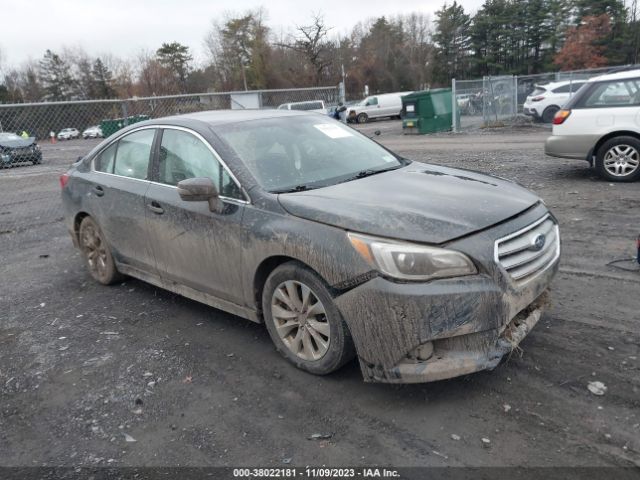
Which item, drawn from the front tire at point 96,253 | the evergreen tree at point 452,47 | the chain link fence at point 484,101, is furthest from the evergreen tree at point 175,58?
the front tire at point 96,253

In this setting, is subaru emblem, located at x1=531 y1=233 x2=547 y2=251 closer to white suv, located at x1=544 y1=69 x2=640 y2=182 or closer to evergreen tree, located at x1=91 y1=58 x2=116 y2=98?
white suv, located at x1=544 y1=69 x2=640 y2=182

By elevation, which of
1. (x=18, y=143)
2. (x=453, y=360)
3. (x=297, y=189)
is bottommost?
(x=453, y=360)

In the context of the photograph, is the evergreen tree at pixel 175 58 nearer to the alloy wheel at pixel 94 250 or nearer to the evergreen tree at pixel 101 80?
the evergreen tree at pixel 101 80

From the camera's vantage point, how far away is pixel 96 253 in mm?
5633

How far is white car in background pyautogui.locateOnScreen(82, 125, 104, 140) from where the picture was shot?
11844 mm

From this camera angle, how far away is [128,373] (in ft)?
12.5

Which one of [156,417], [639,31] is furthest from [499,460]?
[639,31]

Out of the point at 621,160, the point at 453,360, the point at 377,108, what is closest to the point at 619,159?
the point at 621,160

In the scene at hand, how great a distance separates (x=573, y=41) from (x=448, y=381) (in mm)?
67208

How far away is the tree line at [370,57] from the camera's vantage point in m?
65.3

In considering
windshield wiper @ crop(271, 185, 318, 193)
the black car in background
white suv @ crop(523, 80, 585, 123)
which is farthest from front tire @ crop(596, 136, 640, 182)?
white suv @ crop(523, 80, 585, 123)

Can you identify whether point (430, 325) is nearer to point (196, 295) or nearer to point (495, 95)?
point (196, 295)

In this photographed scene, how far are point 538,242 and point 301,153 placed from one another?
188 cm

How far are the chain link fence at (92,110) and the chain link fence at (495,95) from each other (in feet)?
38.3
